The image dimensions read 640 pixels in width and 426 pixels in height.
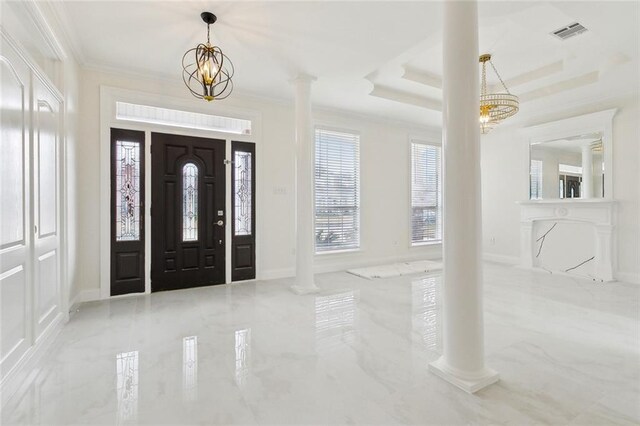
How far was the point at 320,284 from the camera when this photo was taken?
5.15 m

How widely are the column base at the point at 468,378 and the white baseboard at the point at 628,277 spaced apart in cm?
469

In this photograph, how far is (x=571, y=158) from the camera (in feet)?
19.3

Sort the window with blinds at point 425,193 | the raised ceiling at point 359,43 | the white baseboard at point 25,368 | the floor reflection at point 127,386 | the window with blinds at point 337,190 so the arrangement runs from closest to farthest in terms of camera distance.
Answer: the floor reflection at point 127,386 < the white baseboard at point 25,368 < the raised ceiling at point 359,43 < the window with blinds at point 337,190 < the window with blinds at point 425,193

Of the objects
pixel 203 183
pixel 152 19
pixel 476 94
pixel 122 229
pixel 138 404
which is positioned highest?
pixel 152 19

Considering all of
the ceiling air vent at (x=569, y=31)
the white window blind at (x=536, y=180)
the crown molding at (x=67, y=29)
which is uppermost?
the ceiling air vent at (x=569, y=31)

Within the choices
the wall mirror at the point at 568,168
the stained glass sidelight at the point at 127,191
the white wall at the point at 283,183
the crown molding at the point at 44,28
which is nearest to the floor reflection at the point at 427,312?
the white wall at the point at 283,183

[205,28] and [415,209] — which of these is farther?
[415,209]

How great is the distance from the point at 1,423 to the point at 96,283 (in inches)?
108

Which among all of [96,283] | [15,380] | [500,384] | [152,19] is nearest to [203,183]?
[96,283]

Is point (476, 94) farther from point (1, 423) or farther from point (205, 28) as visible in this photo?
point (1, 423)

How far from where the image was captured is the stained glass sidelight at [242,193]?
521 cm

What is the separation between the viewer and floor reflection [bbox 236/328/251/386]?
7.68ft

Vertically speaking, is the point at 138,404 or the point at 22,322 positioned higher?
the point at 22,322

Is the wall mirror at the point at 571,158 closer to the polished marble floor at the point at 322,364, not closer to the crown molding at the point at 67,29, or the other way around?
the polished marble floor at the point at 322,364
